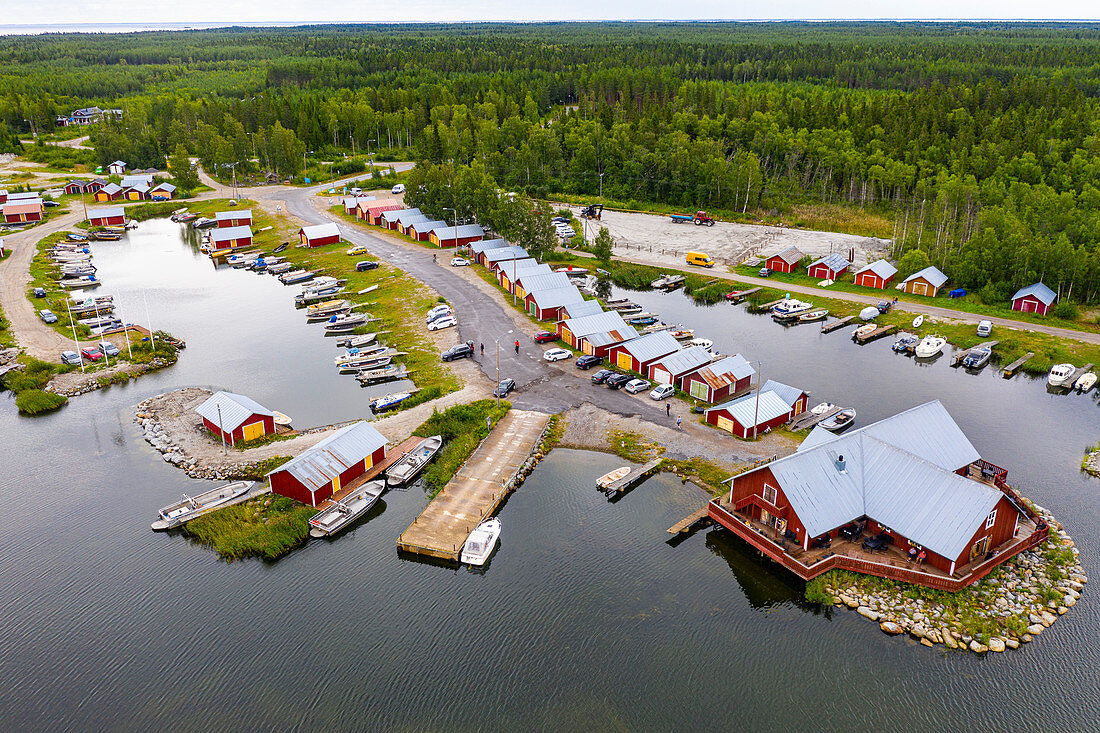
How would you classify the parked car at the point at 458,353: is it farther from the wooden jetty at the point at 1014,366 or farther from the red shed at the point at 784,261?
the wooden jetty at the point at 1014,366

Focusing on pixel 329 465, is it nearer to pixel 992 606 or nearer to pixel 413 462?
pixel 413 462

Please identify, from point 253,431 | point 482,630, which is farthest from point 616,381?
point 482,630

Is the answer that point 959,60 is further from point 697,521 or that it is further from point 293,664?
point 293,664

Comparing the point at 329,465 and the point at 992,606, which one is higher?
the point at 329,465

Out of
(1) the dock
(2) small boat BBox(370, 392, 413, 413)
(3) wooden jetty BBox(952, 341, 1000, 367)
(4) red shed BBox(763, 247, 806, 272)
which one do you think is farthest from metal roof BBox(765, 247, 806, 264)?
(2) small boat BBox(370, 392, 413, 413)

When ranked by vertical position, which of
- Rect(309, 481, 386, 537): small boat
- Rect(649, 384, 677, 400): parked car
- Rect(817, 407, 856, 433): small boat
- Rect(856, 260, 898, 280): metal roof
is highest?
Rect(856, 260, 898, 280): metal roof

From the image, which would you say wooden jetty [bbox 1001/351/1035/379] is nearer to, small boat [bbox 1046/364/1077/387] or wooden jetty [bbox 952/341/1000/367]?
small boat [bbox 1046/364/1077/387]

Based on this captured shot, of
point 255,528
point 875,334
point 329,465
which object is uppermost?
point 329,465
